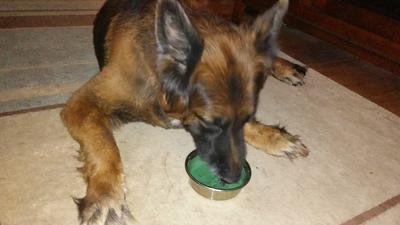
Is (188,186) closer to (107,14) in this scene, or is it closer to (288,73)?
(107,14)

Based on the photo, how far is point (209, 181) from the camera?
1.80 m

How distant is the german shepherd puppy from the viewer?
148 centimetres

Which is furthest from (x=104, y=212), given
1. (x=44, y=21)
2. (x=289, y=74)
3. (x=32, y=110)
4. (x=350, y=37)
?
(x=350, y=37)

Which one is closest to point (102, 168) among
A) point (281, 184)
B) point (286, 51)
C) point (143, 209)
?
point (143, 209)

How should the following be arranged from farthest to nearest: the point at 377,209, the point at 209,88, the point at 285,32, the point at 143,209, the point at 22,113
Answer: the point at 285,32
the point at 22,113
the point at 377,209
the point at 143,209
the point at 209,88

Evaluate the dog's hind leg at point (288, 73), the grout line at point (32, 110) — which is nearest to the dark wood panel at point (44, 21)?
the grout line at point (32, 110)

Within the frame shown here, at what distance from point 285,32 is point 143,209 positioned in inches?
119

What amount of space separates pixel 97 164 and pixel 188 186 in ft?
1.44

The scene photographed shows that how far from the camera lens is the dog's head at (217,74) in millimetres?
1440

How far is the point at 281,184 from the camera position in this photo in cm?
190

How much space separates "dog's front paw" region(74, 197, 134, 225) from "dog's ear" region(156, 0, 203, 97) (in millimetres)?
521

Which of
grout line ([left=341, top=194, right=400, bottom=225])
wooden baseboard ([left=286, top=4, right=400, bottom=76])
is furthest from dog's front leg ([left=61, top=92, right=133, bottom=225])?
wooden baseboard ([left=286, top=4, right=400, bottom=76])

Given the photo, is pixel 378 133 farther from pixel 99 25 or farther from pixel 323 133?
pixel 99 25

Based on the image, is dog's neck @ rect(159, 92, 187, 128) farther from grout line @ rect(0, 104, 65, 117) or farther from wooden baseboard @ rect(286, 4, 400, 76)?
wooden baseboard @ rect(286, 4, 400, 76)
